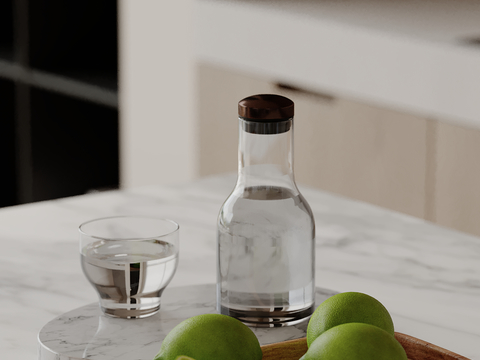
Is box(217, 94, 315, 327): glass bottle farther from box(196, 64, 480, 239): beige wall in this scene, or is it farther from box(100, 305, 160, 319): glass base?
box(196, 64, 480, 239): beige wall

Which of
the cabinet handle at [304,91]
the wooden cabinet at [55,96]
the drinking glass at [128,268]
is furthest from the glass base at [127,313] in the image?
the wooden cabinet at [55,96]

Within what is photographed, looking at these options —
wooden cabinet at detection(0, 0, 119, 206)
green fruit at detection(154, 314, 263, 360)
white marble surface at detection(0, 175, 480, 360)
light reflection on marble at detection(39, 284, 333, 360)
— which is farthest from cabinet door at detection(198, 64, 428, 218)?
green fruit at detection(154, 314, 263, 360)

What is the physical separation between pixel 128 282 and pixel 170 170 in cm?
246

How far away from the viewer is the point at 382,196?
2.07 meters

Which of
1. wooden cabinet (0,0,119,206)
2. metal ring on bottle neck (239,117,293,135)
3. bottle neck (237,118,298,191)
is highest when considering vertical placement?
metal ring on bottle neck (239,117,293,135)

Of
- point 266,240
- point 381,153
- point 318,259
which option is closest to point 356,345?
point 266,240

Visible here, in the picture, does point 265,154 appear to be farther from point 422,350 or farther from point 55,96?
point 55,96

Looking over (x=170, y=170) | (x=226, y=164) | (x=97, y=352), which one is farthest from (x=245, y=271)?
(x=170, y=170)

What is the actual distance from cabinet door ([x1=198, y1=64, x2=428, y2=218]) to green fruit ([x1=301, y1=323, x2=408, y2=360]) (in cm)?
140

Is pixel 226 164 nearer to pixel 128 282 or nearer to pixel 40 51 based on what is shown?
pixel 40 51

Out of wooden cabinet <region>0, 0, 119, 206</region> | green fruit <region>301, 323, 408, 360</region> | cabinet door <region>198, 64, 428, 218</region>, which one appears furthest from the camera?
wooden cabinet <region>0, 0, 119, 206</region>

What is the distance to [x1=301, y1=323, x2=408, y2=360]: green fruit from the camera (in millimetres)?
558

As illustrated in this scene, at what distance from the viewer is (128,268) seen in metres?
0.80

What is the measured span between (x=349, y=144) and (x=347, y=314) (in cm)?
150
